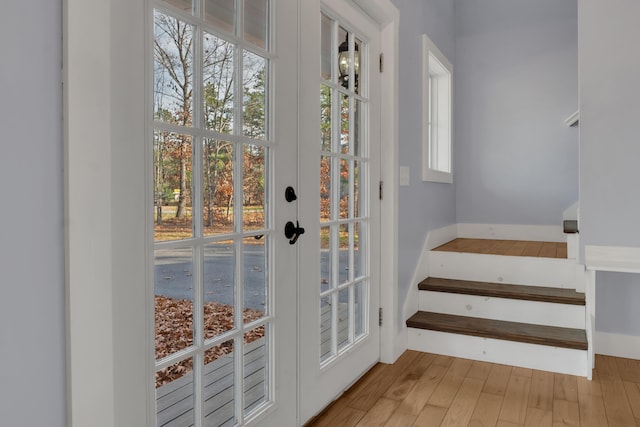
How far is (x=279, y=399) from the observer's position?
1740 millimetres

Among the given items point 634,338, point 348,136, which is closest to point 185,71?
point 348,136

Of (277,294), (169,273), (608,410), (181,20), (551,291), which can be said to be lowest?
(608,410)

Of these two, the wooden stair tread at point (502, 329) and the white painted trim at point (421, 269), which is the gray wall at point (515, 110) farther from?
the wooden stair tread at point (502, 329)

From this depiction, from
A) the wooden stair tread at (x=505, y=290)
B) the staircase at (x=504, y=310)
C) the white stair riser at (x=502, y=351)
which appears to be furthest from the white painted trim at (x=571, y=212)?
the white stair riser at (x=502, y=351)

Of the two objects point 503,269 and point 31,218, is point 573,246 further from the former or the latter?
point 31,218

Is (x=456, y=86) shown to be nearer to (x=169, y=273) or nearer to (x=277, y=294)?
(x=277, y=294)

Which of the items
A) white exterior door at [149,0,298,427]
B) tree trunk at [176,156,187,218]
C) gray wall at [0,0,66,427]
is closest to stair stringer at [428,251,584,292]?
white exterior door at [149,0,298,427]

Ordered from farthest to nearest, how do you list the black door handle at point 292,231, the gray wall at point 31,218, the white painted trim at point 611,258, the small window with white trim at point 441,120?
the small window with white trim at point 441,120, the white painted trim at point 611,258, the black door handle at point 292,231, the gray wall at point 31,218

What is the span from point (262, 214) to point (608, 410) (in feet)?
6.11

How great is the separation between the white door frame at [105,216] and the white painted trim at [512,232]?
361 centimetres

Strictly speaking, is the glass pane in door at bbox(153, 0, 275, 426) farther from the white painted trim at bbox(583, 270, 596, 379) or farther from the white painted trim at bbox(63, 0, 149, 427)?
the white painted trim at bbox(583, 270, 596, 379)

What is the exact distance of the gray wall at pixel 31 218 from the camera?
A: 833 millimetres

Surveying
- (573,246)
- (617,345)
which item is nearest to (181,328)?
(573,246)

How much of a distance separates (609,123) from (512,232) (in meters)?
1.77
